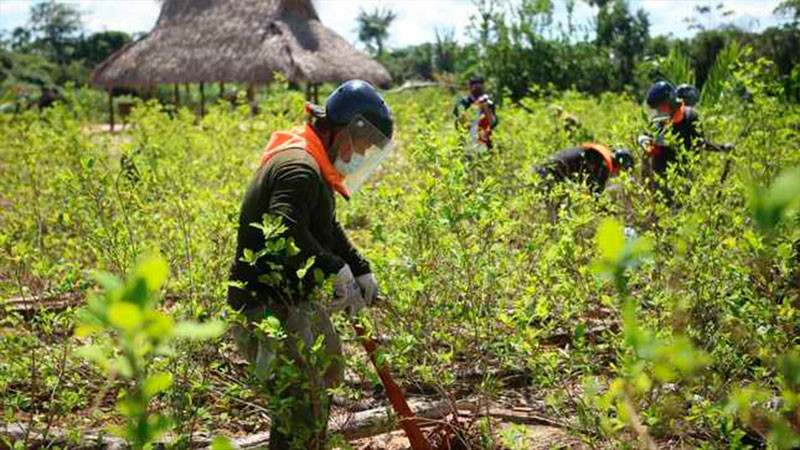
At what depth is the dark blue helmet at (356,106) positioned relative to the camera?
10.3 ft

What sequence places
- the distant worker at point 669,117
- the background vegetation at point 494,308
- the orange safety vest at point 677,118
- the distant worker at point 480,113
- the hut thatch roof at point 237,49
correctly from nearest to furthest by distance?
the background vegetation at point 494,308
the distant worker at point 669,117
the orange safety vest at point 677,118
the distant worker at point 480,113
the hut thatch roof at point 237,49

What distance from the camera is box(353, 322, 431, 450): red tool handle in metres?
2.99

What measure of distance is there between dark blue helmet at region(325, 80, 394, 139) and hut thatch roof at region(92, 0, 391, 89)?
55.8ft

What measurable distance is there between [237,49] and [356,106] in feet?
62.5

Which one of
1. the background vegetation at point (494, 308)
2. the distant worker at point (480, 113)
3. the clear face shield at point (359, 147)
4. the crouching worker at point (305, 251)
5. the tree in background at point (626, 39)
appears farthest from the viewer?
the tree in background at point (626, 39)

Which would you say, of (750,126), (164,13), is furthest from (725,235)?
(164,13)

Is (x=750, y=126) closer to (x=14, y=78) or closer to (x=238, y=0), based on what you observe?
(x=238, y=0)

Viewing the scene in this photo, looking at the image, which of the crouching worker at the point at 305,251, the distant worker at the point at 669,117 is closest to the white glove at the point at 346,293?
the crouching worker at the point at 305,251

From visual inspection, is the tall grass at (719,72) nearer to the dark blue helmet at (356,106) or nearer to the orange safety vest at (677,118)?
the orange safety vest at (677,118)

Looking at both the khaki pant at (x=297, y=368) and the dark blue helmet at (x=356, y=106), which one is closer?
the khaki pant at (x=297, y=368)

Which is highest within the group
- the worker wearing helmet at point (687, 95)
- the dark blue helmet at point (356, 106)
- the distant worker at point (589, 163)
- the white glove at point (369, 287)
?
the dark blue helmet at point (356, 106)

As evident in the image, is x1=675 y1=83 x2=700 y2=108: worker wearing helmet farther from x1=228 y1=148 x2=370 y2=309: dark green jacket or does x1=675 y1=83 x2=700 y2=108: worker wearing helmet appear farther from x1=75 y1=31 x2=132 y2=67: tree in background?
x1=75 y1=31 x2=132 y2=67: tree in background

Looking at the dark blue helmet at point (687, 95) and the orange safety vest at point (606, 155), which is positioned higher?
the dark blue helmet at point (687, 95)

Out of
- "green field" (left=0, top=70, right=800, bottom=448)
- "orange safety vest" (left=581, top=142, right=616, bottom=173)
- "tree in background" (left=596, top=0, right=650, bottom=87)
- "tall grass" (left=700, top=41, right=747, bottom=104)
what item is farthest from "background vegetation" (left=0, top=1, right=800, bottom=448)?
"tree in background" (left=596, top=0, right=650, bottom=87)
